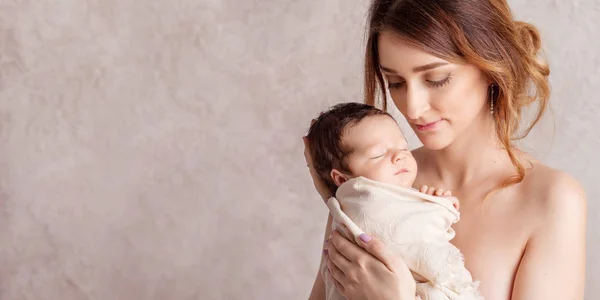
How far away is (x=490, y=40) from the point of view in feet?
6.84

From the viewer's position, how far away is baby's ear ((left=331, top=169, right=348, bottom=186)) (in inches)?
79.5

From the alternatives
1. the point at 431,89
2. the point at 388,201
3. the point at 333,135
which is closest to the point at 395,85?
the point at 431,89

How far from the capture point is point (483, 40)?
2070 millimetres

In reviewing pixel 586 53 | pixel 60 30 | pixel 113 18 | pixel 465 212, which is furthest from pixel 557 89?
pixel 60 30

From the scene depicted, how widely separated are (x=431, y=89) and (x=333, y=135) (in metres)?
0.27

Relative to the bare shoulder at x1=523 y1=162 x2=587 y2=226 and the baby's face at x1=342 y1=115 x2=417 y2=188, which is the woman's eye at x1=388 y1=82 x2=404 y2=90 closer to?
the baby's face at x1=342 y1=115 x2=417 y2=188

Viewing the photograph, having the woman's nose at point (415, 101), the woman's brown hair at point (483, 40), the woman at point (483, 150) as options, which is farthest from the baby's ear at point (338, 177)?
the woman's brown hair at point (483, 40)

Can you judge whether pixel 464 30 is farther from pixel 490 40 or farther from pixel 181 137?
pixel 181 137

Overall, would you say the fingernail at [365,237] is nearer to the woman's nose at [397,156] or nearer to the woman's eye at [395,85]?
the woman's nose at [397,156]

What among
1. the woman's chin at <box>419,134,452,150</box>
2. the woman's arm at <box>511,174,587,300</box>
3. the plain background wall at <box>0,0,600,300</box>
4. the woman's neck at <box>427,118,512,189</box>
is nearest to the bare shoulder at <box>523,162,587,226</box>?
the woman's arm at <box>511,174,587,300</box>

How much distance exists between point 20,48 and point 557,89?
205cm

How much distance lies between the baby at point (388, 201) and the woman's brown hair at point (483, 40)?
218 millimetres

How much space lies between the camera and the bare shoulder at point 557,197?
6.64 ft

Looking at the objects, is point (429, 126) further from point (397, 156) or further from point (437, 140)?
point (397, 156)
